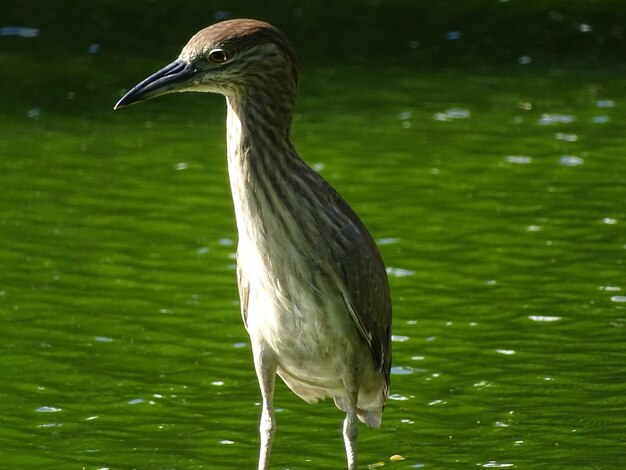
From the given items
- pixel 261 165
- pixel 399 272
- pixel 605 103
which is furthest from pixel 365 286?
pixel 605 103

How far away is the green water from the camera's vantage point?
320 inches

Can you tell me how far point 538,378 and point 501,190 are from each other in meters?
3.55

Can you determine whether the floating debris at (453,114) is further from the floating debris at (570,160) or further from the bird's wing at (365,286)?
the bird's wing at (365,286)

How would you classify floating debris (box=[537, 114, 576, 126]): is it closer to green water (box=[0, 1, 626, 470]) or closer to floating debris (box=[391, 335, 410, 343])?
green water (box=[0, 1, 626, 470])

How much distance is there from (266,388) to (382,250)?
436 cm

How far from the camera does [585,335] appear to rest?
937cm

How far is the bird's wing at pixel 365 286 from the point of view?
6434 millimetres

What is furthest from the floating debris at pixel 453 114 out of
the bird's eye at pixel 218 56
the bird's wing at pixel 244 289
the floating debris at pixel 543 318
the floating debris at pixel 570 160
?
the bird's eye at pixel 218 56

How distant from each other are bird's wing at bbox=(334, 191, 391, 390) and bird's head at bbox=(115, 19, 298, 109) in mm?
692

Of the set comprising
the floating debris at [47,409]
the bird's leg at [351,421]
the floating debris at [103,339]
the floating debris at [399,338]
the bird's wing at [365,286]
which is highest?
the bird's wing at [365,286]

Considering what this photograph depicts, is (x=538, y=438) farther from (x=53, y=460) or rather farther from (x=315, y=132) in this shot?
(x=315, y=132)

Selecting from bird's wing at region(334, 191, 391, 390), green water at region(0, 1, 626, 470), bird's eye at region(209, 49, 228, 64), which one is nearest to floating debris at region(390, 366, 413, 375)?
green water at region(0, 1, 626, 470)

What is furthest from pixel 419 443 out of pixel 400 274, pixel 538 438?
pixel 400 274

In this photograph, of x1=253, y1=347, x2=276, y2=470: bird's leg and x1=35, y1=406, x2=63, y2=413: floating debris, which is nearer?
x1=253, y1=347, x2=276, y2=470: bird's leg
